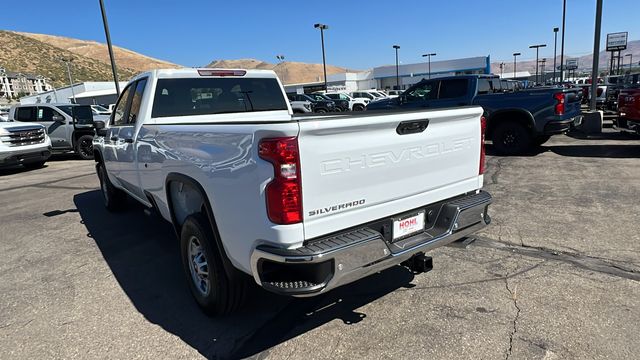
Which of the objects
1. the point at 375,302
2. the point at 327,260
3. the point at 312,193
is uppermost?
the point at 312,193

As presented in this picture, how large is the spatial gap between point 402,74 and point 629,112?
8879cm

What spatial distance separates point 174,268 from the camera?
14.5 ft

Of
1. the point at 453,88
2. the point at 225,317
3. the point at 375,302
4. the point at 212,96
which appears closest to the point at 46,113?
the point at 212,96

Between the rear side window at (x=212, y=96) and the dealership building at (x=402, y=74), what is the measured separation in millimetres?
80357

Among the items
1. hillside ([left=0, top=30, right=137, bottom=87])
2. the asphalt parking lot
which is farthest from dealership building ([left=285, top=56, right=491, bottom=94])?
the asphalt parking lot

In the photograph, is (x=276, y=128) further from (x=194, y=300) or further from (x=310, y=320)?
(x=194, y=300)

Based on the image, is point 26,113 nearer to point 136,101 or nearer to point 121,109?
point 121,109

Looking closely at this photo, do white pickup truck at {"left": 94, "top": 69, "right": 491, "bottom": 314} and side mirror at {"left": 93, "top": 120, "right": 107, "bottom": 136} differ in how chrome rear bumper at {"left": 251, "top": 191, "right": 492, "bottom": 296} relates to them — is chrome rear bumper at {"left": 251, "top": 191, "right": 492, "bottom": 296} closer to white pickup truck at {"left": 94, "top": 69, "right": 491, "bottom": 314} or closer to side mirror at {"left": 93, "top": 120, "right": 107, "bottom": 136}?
white pickup truck at {"left": 94, "top": 69, "right": 491, "bottom": 314}

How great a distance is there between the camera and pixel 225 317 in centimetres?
335

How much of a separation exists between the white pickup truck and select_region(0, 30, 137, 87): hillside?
109 m

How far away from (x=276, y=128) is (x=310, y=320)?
1.68 metres

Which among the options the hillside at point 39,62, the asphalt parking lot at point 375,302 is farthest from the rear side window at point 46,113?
the hillside at point 39,62

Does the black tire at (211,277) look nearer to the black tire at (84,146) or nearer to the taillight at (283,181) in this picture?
the taillight at (283,181)

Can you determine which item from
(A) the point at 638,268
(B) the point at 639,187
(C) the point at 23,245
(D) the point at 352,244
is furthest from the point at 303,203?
(B) the point at 639,187
